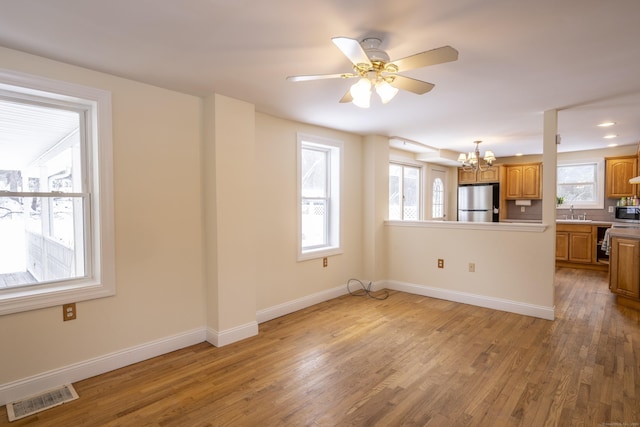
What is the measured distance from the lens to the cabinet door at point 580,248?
613 cm

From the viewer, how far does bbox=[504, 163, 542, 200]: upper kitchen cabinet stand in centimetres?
694

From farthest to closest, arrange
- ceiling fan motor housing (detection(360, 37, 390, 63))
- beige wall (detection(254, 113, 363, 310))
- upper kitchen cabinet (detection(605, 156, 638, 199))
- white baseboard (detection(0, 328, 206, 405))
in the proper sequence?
upper kitchen cabinet (detection(605, 156, 638, 199)) → beige wall (detection(254, 113, 363, 310)) → white baseboard (detection(0, 328, 206, 405)) → ceiling fan motor housing (detection(360, 37, 390, 63))

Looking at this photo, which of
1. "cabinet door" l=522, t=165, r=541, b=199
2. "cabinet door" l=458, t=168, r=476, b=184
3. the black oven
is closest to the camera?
the black oven

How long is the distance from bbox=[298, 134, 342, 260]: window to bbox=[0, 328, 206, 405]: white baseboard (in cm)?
163

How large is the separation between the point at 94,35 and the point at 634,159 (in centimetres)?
789

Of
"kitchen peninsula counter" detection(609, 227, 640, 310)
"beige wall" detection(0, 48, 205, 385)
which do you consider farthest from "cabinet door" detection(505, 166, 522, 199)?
"beige wall" detection(0, 48, 205, 385)

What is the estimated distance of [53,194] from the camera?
249 centimetres

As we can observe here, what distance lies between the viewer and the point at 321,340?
3227mm

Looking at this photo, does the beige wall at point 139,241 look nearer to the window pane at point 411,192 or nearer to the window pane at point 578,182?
the window pane at point 411,192

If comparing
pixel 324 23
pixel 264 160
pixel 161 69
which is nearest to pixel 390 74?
pixel 324 23

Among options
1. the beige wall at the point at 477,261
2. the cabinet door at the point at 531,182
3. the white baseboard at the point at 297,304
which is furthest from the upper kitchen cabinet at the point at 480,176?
the white baseboard at the point at 297,304

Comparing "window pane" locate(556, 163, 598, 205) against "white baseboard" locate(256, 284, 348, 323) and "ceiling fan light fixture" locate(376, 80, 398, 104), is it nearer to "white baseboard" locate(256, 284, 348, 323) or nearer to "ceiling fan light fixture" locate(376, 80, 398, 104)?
"white baseboard" locate(256, 284, 348, 323)

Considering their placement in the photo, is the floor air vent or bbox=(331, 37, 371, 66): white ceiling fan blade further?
the floor air vent

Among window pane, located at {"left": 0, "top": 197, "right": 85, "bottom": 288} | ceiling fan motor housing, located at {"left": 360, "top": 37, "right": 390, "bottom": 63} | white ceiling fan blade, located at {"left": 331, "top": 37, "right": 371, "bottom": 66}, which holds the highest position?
ceiling fan motor housing, located at {"left": 360, "top": 37, "right": 390, "bottom": 63}
